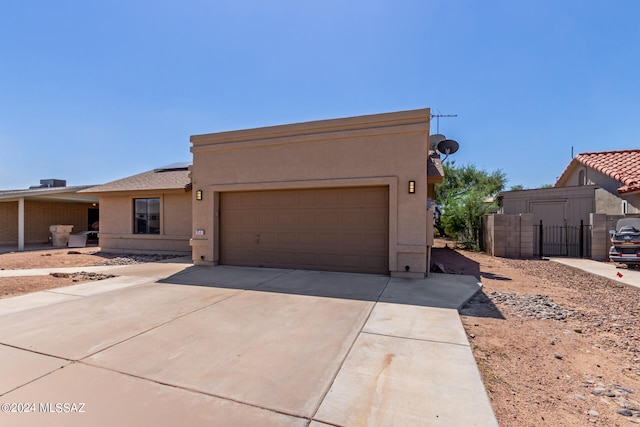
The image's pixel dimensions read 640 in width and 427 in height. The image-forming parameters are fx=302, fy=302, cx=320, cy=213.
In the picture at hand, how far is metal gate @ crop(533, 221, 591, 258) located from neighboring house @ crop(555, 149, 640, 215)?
A: 1.24 meters

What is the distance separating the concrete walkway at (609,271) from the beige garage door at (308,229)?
5858mm

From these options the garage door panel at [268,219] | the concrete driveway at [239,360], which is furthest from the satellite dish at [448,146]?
the concrete driveway at [239,360]

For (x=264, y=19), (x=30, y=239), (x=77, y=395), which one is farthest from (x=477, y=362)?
(x=30, y=239)

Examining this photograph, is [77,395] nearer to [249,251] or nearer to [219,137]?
[249,251]

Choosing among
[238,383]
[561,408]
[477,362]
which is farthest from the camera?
[477,362]

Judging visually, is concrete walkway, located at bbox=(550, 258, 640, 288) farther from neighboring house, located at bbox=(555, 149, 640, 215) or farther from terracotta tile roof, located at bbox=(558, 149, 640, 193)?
terracotta tile roof, located at bbox=(558, 149, 640, 193)

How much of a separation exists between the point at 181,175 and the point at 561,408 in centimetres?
1509

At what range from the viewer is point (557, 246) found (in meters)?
13.3

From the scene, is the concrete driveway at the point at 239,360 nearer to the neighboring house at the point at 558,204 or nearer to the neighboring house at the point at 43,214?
the neighboring house at the point at 558,204

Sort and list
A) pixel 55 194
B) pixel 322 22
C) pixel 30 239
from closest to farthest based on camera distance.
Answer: pixel 322 22
pixel 55 194
pixel 30 239

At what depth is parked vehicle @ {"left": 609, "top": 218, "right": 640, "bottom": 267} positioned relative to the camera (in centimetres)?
888

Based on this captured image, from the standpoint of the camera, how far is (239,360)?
11.3 ft

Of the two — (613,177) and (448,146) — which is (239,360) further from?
(613,177)

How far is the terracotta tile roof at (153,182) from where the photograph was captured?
12.8 metres
